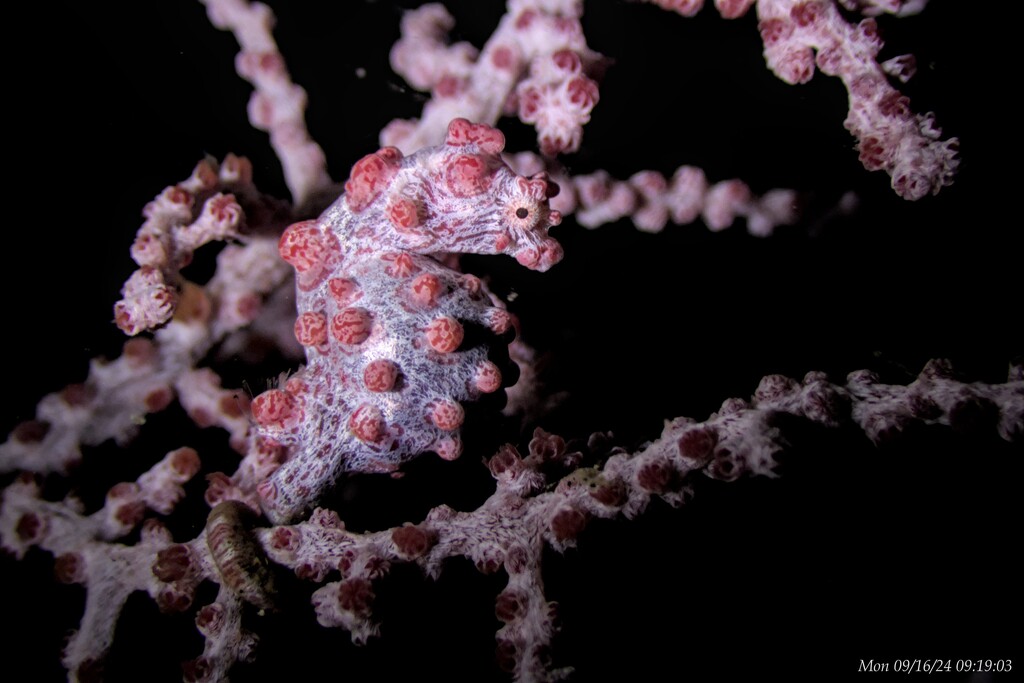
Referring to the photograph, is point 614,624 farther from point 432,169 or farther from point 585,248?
point 432,169

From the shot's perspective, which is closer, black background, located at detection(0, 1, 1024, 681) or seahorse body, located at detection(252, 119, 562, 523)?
seahorse body, located at detection(252, 119, 562, 523)

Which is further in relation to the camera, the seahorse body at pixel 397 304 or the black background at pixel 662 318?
the black background at pixel 662 318

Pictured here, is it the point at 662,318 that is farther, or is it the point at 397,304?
the point at 662,318

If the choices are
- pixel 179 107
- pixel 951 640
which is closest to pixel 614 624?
pixel 951 640
